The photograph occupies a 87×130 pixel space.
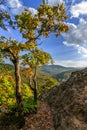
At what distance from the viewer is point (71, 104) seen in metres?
19.9

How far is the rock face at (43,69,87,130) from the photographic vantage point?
18016mm

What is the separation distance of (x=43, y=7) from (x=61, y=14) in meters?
1.60

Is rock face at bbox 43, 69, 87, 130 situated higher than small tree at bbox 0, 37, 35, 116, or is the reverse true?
small tree at bbox 0, 37, 35, 116

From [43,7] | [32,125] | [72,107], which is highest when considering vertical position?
[43,7]

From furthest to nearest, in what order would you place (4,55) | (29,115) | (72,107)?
(29,115)
(4,55)
(72,107)

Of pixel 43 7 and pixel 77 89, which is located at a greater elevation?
pixel 43 7

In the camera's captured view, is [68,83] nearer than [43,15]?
No

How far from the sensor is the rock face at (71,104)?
18.0 meters

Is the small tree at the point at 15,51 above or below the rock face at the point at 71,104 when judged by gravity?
above

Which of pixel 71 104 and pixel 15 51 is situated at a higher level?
pixel 15 51

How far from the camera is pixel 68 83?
2381 centimetres

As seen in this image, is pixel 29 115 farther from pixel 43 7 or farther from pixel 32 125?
pixel 43 7

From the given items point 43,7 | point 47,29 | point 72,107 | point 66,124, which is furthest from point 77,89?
point 43,7

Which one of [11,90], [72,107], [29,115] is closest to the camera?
[72,107]
